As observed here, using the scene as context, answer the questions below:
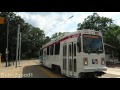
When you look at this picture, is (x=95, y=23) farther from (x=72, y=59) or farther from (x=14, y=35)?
(x=72, y=59)

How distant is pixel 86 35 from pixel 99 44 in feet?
3.66

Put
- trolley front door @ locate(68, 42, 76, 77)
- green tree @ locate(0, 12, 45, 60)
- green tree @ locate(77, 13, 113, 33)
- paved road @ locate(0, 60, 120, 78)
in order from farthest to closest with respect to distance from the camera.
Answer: green tree @ locate(0, 12, 45, 60), green tree @ locate(77, 13, 113, 33), paved road @ locate(0, 60, 120, 78), trolley front door @ locate(68, 42, 76, 77)

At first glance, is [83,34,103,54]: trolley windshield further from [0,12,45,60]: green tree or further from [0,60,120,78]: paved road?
[0,12,45,60]: green tree

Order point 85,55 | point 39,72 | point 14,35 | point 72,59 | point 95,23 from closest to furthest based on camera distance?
1. point 85,55
2. point 72,59
3. point 39,72
4. point 95,23
5. point 14,35

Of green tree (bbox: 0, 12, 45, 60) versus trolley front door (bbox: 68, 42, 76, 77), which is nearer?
trolley front door (bbox: 68, 42, 76, 77)

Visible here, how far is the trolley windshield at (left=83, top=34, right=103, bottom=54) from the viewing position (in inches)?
566

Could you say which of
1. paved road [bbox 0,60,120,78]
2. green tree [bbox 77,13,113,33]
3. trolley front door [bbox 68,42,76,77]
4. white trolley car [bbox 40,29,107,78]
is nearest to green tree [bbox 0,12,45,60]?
green tree [bbox 77,13,113,33]

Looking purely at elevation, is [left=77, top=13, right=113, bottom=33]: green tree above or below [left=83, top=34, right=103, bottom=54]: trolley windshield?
above

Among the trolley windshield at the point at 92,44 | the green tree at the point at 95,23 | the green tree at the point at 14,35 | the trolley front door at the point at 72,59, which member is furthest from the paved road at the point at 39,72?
the green tree at the point at 14,35

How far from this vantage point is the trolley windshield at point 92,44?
566 inches

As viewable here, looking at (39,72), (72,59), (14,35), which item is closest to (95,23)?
(14,35)

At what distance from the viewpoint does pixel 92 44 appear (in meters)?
14.6
